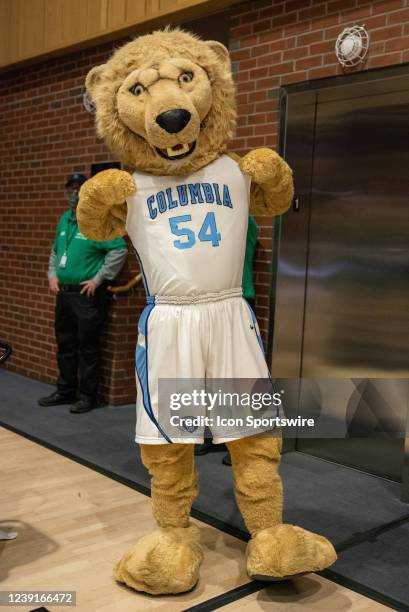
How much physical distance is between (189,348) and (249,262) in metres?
1.56

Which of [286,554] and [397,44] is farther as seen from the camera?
[397,44]

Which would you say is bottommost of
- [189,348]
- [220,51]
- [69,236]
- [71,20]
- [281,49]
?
[189,348]

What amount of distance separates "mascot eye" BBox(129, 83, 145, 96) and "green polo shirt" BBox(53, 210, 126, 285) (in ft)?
7.93

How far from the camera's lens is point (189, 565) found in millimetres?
2572

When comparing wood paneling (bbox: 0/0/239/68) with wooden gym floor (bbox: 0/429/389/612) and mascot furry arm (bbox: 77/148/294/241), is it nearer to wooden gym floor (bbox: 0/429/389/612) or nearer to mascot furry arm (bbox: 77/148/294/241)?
mascot furry arm (bbox: 77/148/294/241)

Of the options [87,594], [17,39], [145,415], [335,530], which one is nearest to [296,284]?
[335,530]

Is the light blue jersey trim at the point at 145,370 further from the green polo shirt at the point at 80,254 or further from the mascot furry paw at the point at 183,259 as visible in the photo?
the green polo shirt at the point at 80,254

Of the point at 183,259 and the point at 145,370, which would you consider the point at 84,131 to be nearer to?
the point at 183,259

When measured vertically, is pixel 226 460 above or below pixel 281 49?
below

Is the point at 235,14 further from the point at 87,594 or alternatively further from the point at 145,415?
the point at 87,594

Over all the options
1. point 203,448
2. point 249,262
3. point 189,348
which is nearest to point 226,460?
point 203,448

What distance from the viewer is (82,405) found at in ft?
16.9

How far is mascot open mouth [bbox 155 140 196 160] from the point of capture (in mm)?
2566

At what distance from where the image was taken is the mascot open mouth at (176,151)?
2.57 m
